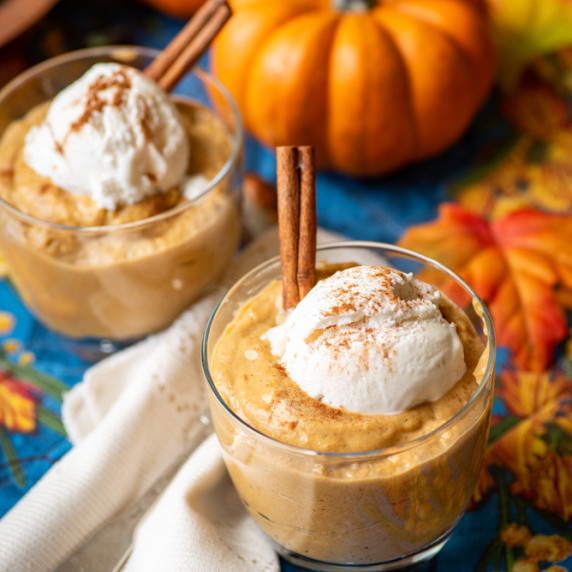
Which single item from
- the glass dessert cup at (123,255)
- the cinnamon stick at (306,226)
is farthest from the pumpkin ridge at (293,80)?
the cinnamon stick at (306,226)

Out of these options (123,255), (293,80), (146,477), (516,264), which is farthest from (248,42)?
(146,477)

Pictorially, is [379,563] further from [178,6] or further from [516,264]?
[178,6]

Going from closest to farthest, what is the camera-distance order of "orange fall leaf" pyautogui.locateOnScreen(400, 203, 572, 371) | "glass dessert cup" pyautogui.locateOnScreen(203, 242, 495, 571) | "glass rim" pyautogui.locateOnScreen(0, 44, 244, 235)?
"glass dessert cup" pyautogui.locateOnScreen(203, 242, 495, 571)
"glass rim" pyautogui.locateOnScreen(0, 44, 244, 235)
"orange fall leaf" pyautogui.locateOnScreen(400, 203, 572, 371)

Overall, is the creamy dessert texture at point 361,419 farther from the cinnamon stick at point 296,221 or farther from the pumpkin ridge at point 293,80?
the pumpkin ridge at point 293,80

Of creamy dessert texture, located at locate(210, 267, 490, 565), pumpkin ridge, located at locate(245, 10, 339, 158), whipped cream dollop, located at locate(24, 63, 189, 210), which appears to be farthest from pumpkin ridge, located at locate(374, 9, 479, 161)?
creamy dessert texture, located at locate(210, 267, 490, 565)

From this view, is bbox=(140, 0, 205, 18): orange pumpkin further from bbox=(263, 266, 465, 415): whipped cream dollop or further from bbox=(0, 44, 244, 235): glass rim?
bbox=(263, 266, 465, 415): whipped cream dollop

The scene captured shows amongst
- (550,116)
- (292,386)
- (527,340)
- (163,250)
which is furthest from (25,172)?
(550,116)
